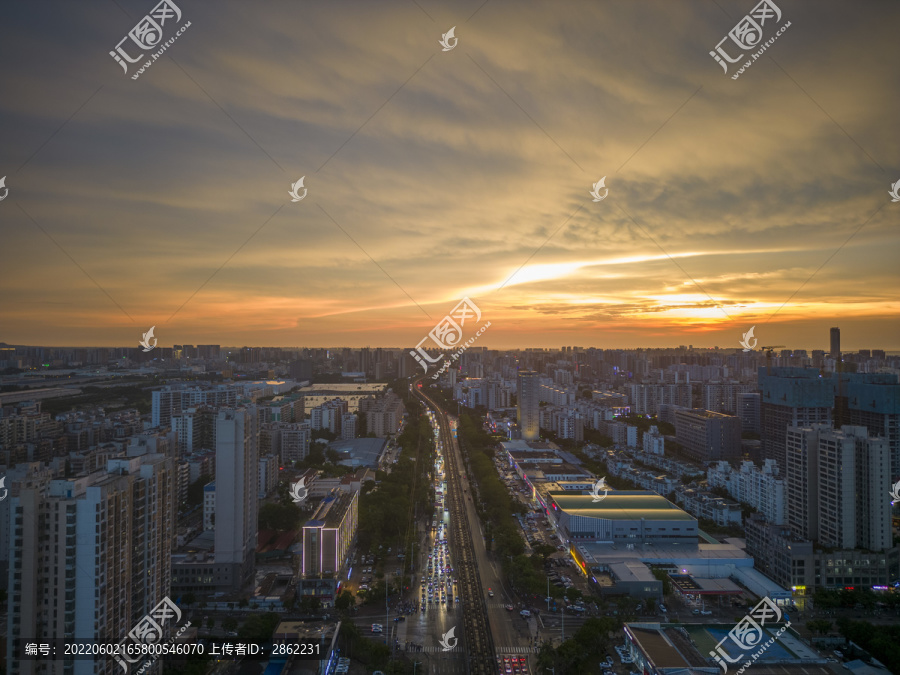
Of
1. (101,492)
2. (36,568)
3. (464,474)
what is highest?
(101,492)

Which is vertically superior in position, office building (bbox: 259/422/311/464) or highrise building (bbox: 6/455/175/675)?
highrise building (bbox: 6/455/175/675)

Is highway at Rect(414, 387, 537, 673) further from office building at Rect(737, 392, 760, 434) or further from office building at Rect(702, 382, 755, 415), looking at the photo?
office building at Rect(702, 382, 755, 415)

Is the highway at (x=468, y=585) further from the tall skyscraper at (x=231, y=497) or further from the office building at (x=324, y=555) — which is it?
the tall skyscraper at (x=231, y=497)

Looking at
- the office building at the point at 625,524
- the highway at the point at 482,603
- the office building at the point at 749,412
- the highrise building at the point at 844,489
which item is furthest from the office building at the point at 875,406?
the highway at the point at 482,603

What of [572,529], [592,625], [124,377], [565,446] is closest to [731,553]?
[572,529]

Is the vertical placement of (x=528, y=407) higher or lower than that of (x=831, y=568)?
higher

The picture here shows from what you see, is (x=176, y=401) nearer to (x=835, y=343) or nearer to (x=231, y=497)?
(x=231, y=497)

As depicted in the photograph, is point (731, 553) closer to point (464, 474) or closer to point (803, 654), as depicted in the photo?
point (803, 654)

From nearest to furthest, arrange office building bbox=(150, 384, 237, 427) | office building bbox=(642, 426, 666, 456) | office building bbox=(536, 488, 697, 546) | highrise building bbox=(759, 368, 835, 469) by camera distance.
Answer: office building bbox=(536, 488, 697, 546)
highrise building bbox=(759, 368, 835, 469)
office building bbox=(642, 426, 666, 456)
office building bbox=(150, 384, 237, 427)

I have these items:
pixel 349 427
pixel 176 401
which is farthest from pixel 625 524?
pixel 176 401

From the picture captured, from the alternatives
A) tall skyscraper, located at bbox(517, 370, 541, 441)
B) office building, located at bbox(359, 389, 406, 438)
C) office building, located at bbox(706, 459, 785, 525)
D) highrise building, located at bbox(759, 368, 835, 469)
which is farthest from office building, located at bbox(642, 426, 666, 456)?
office building, located at bbox(359, 389, 406, 438)

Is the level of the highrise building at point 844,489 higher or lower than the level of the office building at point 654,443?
higher
